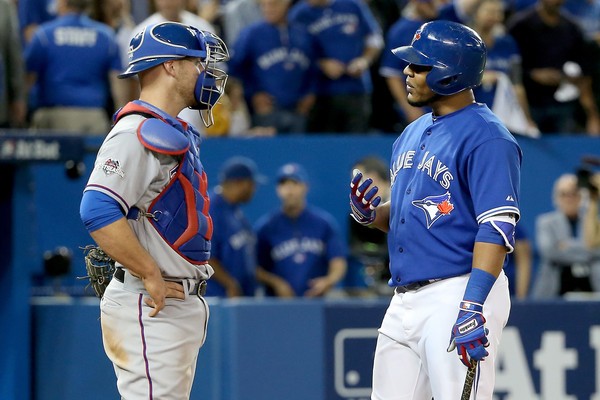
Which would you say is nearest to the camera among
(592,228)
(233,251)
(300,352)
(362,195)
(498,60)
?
(362,195)

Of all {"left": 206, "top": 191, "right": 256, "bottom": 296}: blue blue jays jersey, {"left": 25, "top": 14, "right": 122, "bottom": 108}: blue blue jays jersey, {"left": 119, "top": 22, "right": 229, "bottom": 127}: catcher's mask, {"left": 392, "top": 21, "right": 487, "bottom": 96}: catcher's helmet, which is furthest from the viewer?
{"left": 25, "top": 14, "right": 122, "bottom": 108}: blue blue jays jersey

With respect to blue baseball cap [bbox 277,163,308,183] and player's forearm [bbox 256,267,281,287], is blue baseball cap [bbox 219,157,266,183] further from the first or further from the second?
player's forearm [bbox 256,267,281,287]

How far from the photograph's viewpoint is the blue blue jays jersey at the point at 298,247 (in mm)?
8805

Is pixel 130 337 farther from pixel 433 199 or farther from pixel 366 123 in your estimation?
pixel 366 123

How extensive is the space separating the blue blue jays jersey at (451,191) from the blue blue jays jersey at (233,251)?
12.2 feet

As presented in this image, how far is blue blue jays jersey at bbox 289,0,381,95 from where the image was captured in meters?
10.1

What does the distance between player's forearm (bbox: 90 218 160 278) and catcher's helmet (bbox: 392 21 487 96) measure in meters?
1.30

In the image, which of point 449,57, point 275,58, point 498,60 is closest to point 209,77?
point 449,57

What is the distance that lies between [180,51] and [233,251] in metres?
4.01

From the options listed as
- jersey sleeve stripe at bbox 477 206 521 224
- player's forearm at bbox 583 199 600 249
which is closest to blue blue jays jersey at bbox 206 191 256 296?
player's forearm at bbox 583 199 600 249

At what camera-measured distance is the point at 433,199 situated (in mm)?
4625

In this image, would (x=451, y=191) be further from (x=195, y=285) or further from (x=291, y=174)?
(x=291, y=174)

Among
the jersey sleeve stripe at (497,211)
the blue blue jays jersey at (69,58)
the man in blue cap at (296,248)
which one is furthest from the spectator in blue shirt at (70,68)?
the jersey sleeve stripe at (497,211)

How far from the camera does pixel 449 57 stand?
4.62 meters
